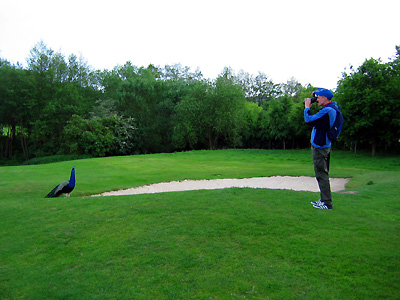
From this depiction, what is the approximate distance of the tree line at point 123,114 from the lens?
46.7 metres

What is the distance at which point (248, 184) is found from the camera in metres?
15.9

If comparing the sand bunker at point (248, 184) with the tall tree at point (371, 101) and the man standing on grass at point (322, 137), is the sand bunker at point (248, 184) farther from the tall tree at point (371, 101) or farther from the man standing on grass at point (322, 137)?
the tall tree at point (371, 101)

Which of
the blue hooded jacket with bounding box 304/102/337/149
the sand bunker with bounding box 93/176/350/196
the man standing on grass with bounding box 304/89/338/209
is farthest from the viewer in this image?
the sand bunker with bounding box 93/176/350/196

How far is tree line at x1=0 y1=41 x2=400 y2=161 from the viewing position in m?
46.7

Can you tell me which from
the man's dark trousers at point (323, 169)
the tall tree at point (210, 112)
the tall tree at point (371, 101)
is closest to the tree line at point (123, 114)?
the tall tree at point (210, 112)

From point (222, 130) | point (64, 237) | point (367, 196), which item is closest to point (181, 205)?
point (64, 237)

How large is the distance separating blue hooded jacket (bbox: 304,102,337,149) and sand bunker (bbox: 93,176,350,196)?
23.8 feet

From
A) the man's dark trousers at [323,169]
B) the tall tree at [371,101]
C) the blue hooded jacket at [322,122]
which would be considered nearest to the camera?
the blue hooded jacket at [322,122]

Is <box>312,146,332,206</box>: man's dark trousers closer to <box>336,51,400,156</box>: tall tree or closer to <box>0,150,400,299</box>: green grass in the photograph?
<box>0,150,400,299</box>: green grass

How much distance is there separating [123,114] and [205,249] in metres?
50.1

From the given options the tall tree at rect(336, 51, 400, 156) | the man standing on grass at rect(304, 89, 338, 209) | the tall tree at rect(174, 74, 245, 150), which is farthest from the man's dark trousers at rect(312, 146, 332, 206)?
the tall tree at rect(174, 74, 245, 150)

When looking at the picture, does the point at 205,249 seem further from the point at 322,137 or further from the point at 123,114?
the point at 123,114

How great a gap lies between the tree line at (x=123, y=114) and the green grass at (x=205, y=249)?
117ft

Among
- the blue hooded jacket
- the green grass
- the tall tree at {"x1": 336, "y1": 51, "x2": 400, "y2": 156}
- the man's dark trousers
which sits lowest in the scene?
the green grass
